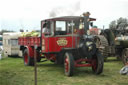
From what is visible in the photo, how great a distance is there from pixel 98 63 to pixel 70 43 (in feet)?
4.30

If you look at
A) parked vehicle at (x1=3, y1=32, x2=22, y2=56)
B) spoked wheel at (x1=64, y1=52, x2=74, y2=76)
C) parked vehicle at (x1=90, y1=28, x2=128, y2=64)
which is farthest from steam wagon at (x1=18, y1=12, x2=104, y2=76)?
parked vehicle at (x1=3, y1=32, x2=22, y2=56)

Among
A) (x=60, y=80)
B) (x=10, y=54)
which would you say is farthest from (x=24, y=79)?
(x=10, y=54)

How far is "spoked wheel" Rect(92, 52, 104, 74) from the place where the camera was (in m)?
8.25

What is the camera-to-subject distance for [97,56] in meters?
8.53

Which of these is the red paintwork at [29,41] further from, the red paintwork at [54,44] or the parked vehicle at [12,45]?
the parked vehicle at [12,45]

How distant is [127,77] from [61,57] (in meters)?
2.84

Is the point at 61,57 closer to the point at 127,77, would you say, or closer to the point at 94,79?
the point at 94,79

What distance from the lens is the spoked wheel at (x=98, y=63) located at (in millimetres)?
8250

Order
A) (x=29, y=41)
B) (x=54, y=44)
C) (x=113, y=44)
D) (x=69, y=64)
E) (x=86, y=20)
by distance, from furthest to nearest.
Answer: (x=113, y=44) < (x=29, y=41) < (x=54, y=44) < (x=86, y=20) < (x=69, y=64)

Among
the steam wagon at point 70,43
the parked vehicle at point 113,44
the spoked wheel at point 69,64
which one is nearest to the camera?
the spoked wheel at point 69,64

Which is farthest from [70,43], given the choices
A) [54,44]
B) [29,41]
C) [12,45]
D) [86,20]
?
[12,45]

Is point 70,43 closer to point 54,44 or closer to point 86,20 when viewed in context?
point 54,44

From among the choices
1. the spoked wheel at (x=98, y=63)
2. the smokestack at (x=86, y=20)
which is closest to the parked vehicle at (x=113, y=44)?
the spoked wheel at (x=98, y=63)

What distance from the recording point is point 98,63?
8.36 m
